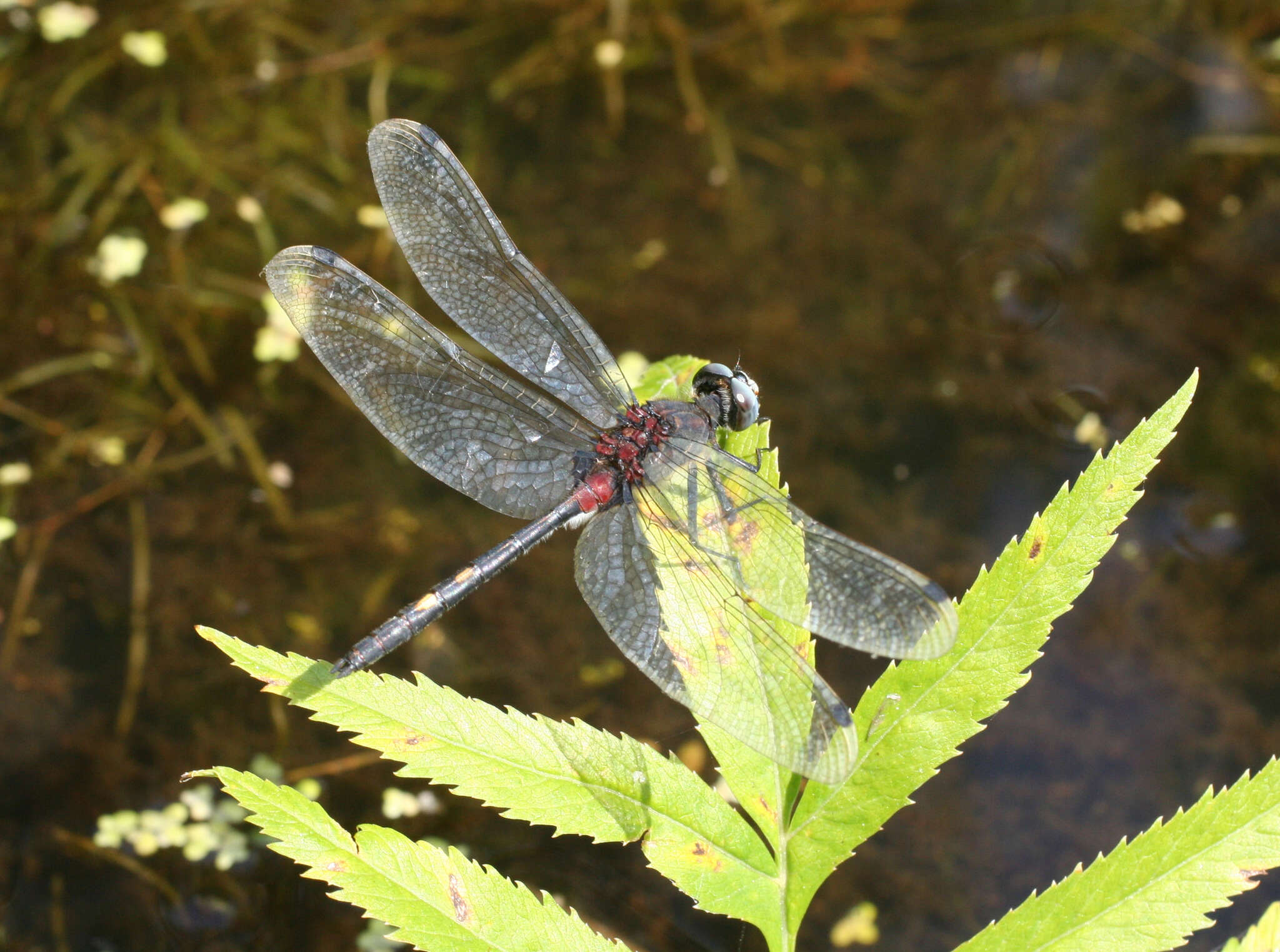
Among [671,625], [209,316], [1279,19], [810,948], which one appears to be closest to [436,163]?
[671,625]

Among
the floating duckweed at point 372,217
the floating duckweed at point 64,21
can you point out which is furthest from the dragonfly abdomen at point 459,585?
the floating duckweed at point 64,21

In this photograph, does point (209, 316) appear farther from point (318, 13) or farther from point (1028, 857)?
point (1028, 857)

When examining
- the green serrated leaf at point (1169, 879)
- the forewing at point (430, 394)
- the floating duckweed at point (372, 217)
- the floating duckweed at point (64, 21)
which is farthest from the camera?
the floating duckweed at point (64, 21)

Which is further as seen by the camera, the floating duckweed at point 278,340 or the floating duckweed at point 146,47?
the floating duckweed at point 146,47

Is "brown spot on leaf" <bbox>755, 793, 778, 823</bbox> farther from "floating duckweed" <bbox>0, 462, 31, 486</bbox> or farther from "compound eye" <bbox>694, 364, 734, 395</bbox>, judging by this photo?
"floating duckweed" <bbox>0, 462, 31, 486</bbox>

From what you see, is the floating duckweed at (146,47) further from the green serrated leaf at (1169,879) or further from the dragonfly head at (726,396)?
the green serrated leaf at (1169,879)

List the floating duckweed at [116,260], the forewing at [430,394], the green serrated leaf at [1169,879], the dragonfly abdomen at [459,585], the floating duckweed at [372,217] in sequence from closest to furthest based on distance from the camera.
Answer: the green serrated leaf at [1169,879]
the dragonfly abdomen at [459,585]
the forewing at [430,394]
the floating duckweed at [116,260]
the floating duckweed at [372,217]

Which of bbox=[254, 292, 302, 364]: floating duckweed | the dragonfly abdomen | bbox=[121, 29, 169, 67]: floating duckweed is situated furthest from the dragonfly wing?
bbox=[121, 29, 169, 67]: floating duckweed

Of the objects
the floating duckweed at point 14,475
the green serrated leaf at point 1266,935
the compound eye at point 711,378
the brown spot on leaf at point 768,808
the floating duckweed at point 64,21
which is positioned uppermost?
the floating duckweed at point 64,21
